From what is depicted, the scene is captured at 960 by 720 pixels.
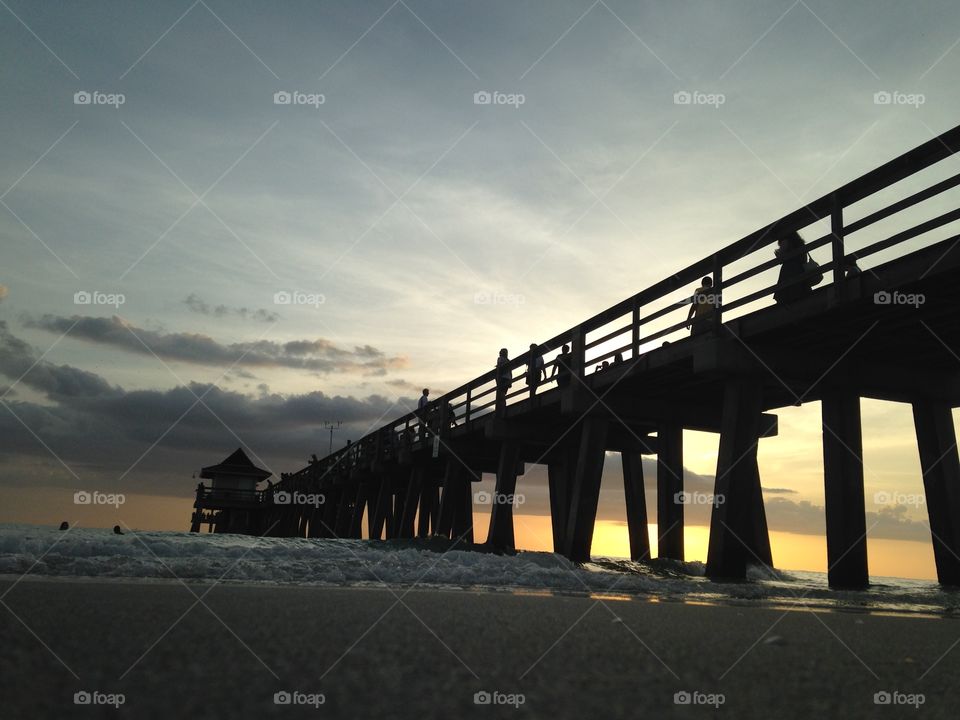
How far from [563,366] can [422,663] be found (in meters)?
13.9

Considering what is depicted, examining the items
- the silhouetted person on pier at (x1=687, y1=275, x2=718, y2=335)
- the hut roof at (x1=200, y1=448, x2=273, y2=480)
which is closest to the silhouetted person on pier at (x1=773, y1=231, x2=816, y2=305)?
the silhouetted person on pier at (x1=687, y1=275, x2=718, y2=335)

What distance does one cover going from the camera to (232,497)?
180ft

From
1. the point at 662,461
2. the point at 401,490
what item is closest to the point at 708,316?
the point at 662,461

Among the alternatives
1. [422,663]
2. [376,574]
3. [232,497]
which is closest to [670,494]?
[376,574]

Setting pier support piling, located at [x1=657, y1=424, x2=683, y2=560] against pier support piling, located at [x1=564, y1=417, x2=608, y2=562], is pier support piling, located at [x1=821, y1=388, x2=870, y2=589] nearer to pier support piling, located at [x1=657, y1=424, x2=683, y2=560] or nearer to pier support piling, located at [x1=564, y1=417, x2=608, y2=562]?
pier support piling, located at [x1=564, y1=417, x2=608, y2=562]

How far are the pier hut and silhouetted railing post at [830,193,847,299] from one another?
5110cm

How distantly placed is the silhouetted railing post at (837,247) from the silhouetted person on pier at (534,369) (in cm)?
831

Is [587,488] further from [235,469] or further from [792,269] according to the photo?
[235,469]

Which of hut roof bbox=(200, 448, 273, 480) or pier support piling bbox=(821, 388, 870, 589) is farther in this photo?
hut roof bbox=(200, 448, 273, 480)

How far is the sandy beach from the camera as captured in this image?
151cm

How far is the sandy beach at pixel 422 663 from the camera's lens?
4.94 feet

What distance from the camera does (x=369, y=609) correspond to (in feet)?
11.0

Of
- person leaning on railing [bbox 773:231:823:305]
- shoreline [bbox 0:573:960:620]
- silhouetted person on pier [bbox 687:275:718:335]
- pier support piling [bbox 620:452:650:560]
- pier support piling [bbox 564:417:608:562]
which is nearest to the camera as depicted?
shoreline [bbox 0:573:960:620]

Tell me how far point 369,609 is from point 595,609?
1397 mm
